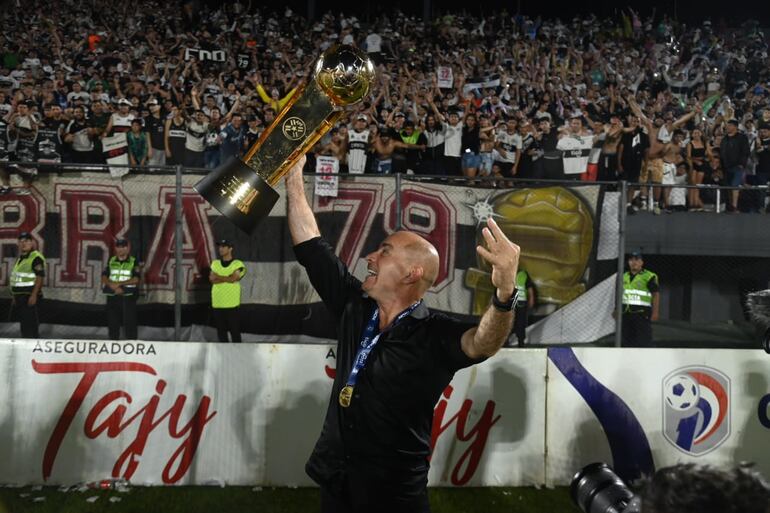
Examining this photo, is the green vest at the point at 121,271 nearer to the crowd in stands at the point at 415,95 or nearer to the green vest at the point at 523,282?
the crowd in stands at the point at 415,95

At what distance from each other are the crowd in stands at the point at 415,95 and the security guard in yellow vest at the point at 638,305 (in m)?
1.57

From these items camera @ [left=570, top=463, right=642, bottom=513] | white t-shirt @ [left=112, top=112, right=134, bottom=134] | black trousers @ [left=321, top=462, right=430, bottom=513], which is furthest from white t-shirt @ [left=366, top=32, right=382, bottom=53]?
camera @ [left=570, top=463, right=642, bottom=513]

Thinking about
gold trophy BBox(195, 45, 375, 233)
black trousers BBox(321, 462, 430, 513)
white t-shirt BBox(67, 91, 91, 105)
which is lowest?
black trousers BBox(321, 462, 430, 513)

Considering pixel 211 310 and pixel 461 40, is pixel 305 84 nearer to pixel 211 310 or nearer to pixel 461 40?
pixel 211 310

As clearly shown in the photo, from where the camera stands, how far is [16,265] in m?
9.04

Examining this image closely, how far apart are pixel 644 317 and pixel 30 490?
7689mm

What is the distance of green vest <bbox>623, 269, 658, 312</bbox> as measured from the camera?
1010 cm

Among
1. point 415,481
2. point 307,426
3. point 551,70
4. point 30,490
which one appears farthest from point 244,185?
point 551,70

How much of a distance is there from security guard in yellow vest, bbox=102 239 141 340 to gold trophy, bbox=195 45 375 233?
6.48m

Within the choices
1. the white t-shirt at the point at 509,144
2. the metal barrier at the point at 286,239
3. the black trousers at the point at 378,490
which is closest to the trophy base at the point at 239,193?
the black trousers at the point at 378,490

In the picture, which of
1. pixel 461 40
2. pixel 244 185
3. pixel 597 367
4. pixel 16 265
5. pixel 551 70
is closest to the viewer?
pixel 244 185

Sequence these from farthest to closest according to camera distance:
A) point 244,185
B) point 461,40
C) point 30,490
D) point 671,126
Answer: point 461,40 < point 671,126 < point 30,490 < point 244,185

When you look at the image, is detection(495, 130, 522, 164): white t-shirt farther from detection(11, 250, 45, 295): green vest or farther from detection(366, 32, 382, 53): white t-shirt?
detection(11, 250, 45, 295): green vest

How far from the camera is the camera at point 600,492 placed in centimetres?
225
